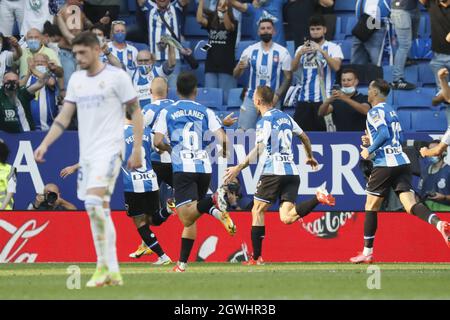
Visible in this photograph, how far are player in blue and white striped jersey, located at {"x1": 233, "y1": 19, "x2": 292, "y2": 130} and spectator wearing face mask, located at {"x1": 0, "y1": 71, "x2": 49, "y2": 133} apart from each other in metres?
3.08

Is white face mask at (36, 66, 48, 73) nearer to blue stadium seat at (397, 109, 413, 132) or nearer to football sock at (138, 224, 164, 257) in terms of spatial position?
football sock at (138, 224, 164, 257)

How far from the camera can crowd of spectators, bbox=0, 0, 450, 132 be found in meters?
16.8

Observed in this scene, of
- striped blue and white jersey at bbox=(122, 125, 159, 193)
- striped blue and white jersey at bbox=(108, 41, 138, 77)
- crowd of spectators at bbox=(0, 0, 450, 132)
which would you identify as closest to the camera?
striped blue and white jersey at bbox=(122, 125, 159, 193)

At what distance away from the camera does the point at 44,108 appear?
17.1m

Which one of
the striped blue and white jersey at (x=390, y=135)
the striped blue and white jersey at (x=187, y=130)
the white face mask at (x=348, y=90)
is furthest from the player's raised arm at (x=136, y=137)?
the white face mask at (x=348, y=90)

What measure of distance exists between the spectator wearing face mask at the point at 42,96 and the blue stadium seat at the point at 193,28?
2839 mm

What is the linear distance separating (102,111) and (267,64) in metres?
7.89

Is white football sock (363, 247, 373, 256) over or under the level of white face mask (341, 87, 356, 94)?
under

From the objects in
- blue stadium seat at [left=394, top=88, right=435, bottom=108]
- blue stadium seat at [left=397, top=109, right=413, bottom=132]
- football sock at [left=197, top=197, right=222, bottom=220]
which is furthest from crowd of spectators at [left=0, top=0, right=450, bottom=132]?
football sock at [left=197, top=197, right=222, bottom=220]

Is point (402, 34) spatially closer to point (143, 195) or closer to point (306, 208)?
point (306, 208)

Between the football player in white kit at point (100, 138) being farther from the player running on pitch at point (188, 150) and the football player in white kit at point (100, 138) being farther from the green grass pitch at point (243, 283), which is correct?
the player running on pitch at point (188, 150)

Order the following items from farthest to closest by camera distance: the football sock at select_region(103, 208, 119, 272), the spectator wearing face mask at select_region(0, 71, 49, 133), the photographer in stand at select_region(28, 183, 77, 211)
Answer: the spectator wearing face mask at select_region(0, 71, 49, 133) → the photographer in stand at select_region(28, 183, 77, 211) → the football sock at select_region(103, 208, 119, 272)

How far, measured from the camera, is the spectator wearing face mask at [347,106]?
16.5 meters

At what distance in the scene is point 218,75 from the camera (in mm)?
18156
